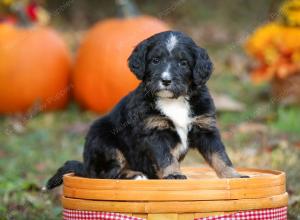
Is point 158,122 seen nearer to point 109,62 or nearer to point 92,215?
point 92,215

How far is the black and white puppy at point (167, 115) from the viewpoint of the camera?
13.0 ft

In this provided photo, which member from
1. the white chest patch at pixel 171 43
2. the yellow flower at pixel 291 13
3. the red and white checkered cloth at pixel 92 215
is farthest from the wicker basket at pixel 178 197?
the yellow flower at pixel 291 13

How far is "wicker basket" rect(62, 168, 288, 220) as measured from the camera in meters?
3.53

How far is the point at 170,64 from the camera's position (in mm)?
3996

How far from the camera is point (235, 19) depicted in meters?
15.0

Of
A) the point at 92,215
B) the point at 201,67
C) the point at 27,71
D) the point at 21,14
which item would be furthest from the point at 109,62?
the point at 92,215

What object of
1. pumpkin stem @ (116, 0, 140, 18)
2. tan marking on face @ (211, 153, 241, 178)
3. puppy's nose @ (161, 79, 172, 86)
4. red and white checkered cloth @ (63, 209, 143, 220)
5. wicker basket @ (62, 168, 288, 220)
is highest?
pumpkin stem @ (116, 0, 140, 18)

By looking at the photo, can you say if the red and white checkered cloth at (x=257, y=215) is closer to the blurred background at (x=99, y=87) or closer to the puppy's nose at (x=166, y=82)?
the puppy's nose at (x=166, y=82)

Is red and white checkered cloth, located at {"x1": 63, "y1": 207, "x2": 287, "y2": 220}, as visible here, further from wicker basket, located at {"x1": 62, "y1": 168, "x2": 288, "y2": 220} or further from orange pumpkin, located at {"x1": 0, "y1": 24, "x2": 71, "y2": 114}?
orange pumpkin, located at {"x1": 0, "y1": 24, "x2": 71, "y2": 114}

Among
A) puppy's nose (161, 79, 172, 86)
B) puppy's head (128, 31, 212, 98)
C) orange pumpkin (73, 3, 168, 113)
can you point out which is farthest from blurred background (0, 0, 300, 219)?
puppy's nose (161, 79, 172, 86)

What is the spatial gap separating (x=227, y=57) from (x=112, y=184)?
9.40 m

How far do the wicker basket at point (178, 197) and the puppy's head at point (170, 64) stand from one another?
2.08 feet

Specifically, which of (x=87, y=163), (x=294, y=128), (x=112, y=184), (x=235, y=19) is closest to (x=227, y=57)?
(x=235, y=19)

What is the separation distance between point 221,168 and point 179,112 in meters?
0.43
